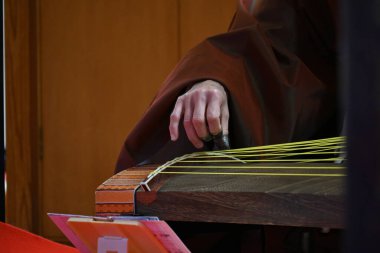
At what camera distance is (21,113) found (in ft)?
9.21

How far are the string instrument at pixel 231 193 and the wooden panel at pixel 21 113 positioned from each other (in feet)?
7.18

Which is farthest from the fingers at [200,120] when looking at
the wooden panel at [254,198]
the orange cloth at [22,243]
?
the orange cloth at [22,243]

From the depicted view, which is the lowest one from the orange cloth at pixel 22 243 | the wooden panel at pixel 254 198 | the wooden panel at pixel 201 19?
the orange cloth at pixel 22 243

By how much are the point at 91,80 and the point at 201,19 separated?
0.58m

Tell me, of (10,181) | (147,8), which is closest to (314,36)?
(147,8)

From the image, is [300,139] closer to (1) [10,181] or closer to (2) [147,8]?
(2) [147,8]

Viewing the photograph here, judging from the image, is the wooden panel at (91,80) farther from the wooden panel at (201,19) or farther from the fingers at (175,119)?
the fingers at (175,119)

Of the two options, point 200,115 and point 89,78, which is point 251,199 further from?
point 89,78

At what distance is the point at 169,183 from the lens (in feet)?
2.12

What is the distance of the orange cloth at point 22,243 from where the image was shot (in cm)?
86

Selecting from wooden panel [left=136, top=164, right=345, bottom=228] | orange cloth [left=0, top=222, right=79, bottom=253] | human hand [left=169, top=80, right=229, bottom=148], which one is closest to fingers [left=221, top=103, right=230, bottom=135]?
human hand [left=169, top=80, right=229, bottom=148]

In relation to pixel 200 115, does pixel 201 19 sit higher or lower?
higher

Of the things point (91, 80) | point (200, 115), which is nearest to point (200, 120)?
point (200, 115)

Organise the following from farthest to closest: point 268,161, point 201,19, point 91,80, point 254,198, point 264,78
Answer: point 91,80
point 201,19
point 264,78
point 268,161
point 254,198
